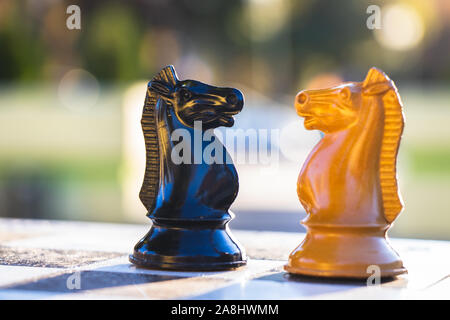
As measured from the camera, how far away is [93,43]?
10.4 meters

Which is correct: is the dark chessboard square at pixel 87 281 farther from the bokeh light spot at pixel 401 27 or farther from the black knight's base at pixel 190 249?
the bokeh light spot at pixel 401 27

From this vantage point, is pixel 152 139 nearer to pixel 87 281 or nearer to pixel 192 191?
pixel 192 191

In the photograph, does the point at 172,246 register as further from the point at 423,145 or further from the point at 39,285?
the point at 423,145

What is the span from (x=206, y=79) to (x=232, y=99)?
14.5m

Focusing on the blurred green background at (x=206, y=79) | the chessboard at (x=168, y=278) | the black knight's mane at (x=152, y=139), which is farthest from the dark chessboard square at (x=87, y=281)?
the blurred green background at (x=206, y=79)

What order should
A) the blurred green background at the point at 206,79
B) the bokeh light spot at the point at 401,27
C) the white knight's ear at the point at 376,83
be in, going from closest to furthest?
the white knight's ear at the point at 376,83 → the blurred green background at the point at 206,79 → the bokeh light spot at the point at 401,27

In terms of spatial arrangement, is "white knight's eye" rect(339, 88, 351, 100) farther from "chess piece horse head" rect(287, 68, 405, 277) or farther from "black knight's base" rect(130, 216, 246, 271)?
"black knight's base" rect(130, 216, 246, 271)

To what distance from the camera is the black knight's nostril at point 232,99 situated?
1949mm

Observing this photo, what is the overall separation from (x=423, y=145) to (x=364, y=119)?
5955 millimetres

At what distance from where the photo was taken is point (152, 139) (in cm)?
207

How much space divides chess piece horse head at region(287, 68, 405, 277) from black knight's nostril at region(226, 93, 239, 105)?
0.69 feet

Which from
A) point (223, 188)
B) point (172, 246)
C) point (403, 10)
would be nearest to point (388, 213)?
point (223, 188)

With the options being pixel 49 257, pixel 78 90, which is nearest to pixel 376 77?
pixel 49 257

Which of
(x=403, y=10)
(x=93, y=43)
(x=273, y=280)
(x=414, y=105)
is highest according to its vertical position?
(x=403, y=10)
